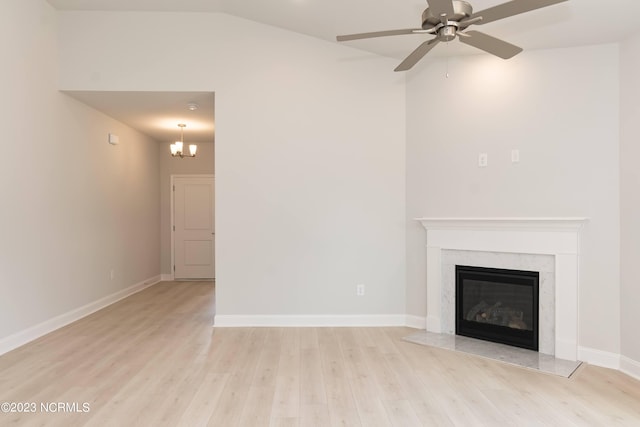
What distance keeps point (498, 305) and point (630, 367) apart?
110 centimetres

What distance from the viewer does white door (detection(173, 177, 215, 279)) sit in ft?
25.1

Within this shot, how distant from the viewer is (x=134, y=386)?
2893 millimetres

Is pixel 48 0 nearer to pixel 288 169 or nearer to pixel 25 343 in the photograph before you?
pixel 288 169

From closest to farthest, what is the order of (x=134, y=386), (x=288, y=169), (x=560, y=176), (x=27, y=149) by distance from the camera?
1. (x=134, y=386)
2. (x=560, y=176)
3. (x=27, y=149)
4. (x=288, y=169)

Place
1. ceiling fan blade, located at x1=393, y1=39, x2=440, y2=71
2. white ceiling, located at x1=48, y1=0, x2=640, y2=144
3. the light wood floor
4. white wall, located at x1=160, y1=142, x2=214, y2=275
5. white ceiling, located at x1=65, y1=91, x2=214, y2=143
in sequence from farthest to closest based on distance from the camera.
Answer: white wall, located at x1=160, y1=142, x2=214, y2=275, white ceiling, located at x1=65, y1=91, x2=214, y2=143, white ceiling, located at x1=48, y1=0, x2=640, y2=144, ceiling fan blade, located at x1=393, y1=39, x2=440, y2=71, the light wood floor

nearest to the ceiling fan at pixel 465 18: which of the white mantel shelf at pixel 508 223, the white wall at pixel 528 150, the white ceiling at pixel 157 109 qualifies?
the white wall at pixel 528 150

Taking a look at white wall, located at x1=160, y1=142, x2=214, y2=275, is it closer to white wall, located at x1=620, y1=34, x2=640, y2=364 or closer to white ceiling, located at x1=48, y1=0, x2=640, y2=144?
white ceiling, located at x1=48, y1=0, x2=640, y2=144

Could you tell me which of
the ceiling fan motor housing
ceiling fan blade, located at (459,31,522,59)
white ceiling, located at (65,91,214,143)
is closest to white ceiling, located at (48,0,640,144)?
white ceiling, located at (65,91,214,143)

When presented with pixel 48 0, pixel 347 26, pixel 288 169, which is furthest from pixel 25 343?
pixel 347 26

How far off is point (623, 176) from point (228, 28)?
4.21m

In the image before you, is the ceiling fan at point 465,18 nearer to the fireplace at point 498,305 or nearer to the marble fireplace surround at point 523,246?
the marble fireplace surround at point 523,246

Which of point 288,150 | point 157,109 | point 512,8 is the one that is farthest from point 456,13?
point 157,109

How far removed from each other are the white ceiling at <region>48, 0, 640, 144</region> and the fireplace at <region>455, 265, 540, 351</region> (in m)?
2.14

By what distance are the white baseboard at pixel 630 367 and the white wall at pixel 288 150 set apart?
2.03 metres
